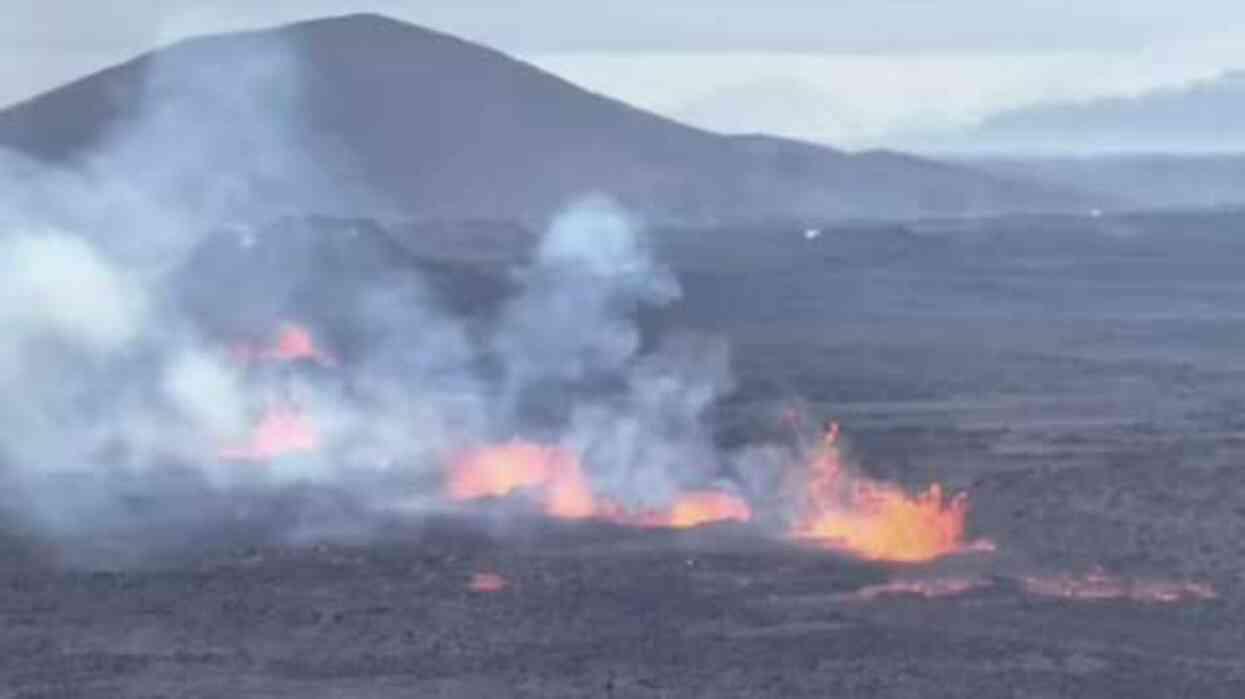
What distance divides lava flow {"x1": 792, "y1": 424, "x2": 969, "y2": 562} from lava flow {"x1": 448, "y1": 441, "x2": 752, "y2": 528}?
163 centimetres

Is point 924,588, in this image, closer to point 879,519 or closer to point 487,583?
point 487,583

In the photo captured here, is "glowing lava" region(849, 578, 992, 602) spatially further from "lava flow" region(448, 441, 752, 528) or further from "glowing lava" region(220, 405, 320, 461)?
"glowing lava" region(220, 405, 320, 461)

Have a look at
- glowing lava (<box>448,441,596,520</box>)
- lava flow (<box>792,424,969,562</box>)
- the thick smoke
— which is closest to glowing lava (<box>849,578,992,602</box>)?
lava flow (<box>792,424,969,562</box>)

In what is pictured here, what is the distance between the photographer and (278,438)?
66.9 metres

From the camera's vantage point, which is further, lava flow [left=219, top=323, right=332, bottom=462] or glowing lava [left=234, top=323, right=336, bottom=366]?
glowing lava [left=234, top=323, right=336, bottom=366]

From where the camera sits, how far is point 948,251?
165m

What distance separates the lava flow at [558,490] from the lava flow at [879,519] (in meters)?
1.63

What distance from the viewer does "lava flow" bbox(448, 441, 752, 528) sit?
53.1 m

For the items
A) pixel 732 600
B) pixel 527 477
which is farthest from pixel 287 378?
pixel 732 600

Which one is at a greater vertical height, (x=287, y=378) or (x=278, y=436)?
(x=287, y=378)

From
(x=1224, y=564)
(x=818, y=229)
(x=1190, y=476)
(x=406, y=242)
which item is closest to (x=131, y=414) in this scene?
(x=1190, y=476)

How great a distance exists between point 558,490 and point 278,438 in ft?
41.5

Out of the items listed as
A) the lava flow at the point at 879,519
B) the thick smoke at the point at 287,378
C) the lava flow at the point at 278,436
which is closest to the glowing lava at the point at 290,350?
the thick smoke at the point at 287,378

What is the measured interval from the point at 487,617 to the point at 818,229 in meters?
151
